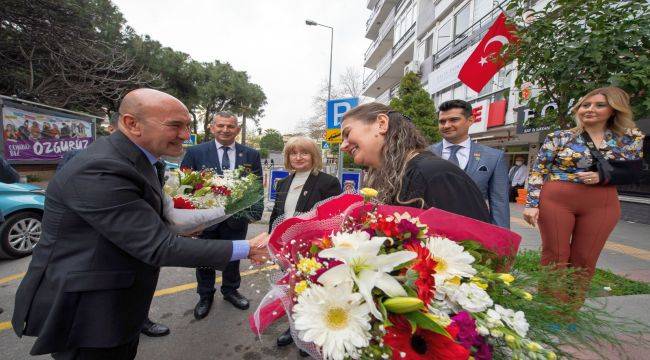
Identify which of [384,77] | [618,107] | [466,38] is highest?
[384,77]

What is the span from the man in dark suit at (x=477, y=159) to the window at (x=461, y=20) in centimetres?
1472

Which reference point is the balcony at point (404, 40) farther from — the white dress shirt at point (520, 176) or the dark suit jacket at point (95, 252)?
the dark suit jacket at point (95, 252)

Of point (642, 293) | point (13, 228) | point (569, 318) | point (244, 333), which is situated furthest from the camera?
point (13, 228)

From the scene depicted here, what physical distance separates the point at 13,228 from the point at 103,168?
197 inches

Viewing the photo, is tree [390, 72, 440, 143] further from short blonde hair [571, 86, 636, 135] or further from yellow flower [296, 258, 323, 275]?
yellow flower [296, 258, 323, 275]

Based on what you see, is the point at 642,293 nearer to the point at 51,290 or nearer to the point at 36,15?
the point at 51,290


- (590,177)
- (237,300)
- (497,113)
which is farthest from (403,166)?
(497,113)

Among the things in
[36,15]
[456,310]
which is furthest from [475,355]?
[36,15]

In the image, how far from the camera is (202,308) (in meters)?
3.34

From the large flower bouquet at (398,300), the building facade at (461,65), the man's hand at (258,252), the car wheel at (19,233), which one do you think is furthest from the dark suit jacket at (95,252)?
the car wheel at (19,233)

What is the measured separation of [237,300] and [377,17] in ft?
111

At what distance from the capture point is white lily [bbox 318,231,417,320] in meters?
0.88

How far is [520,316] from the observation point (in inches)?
36.9

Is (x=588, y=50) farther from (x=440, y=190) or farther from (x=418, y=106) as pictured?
(x=418, y=106)
